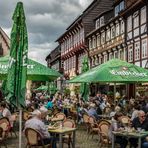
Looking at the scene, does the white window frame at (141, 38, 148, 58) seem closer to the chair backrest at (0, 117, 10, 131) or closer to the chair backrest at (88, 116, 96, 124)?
the chair backrest at (88, 116, 96, 124)

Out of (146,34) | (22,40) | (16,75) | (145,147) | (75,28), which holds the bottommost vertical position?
(145,147)

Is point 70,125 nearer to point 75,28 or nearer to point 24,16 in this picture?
point 24,16

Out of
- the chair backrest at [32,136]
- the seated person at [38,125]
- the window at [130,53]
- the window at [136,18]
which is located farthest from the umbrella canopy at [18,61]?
the window at [130,53]

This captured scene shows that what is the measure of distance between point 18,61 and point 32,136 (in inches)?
96.6

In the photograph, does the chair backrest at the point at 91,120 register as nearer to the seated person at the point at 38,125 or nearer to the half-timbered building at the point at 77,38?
the seated person at the point at 38,125

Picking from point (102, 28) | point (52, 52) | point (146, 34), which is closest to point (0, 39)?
point (52, 52)

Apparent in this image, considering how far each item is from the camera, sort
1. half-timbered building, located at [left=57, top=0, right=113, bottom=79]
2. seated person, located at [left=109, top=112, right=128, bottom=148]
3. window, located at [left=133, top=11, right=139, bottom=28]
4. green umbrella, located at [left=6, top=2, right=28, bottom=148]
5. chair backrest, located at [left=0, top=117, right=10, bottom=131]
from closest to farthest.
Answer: green umbrella, located at [left=6, top=2, right=28, bottom=148], seated person, located at [left=109, top=112, right=128, bottom=148], chair backrest, located at [left=0, top=117, right=10, bottom=131], window, located at [left=133, top=11, right=139, bottom=28], half-timbered building, located at [left=57, top=0, right=113, bottom=79]

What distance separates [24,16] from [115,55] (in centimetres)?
3386

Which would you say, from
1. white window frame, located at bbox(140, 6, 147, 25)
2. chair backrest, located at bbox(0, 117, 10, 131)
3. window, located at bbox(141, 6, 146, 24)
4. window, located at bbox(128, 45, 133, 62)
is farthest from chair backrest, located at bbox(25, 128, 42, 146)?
window, located at bbox(128, 45, 133, 62)

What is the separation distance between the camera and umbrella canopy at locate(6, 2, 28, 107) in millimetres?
12195

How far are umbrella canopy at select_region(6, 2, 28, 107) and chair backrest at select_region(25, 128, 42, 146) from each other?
1.19m

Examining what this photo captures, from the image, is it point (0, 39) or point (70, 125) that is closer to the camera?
point (70, 125)

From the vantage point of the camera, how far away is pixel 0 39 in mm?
91000

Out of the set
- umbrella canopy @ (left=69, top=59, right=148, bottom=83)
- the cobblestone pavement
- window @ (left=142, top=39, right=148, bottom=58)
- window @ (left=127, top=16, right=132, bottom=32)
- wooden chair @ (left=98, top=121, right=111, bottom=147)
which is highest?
window @ (left=127, top=16, right=132, bottom=32)
